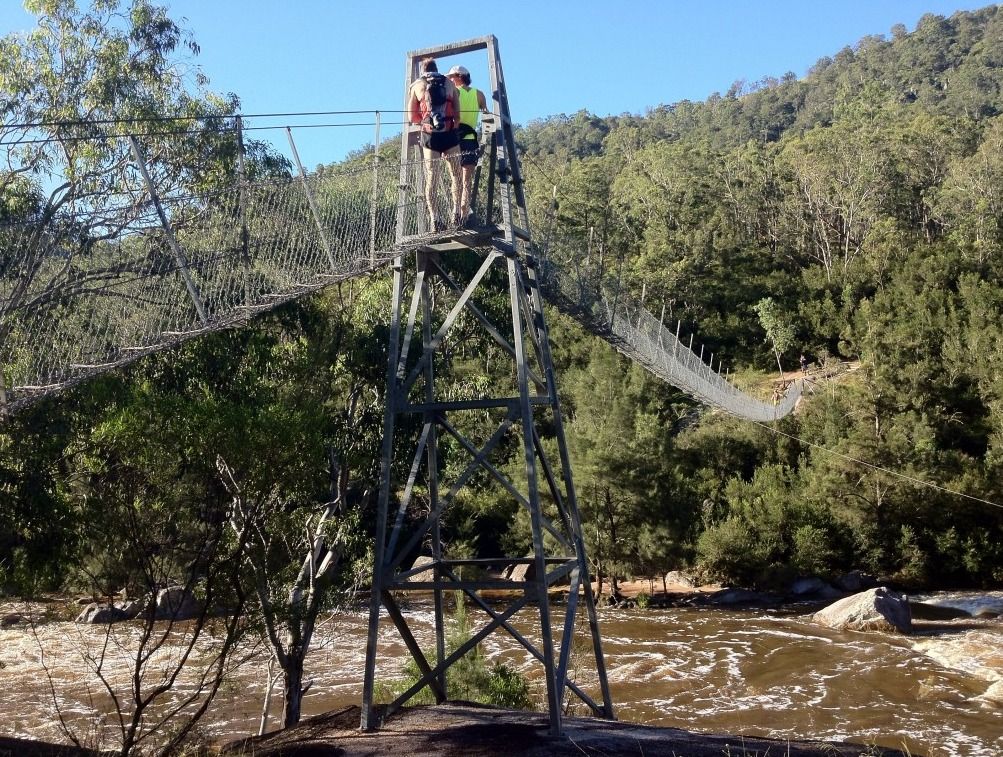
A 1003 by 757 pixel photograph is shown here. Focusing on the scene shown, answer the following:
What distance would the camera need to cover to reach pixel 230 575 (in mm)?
5984

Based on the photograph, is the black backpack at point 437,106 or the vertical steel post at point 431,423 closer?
the black backpack at point 437,106

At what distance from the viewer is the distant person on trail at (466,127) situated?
229 inches

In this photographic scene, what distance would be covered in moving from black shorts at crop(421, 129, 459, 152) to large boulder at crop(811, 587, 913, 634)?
Answer: 11.4m

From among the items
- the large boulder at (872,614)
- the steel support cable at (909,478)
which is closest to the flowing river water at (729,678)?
the large boulder at (872,614)

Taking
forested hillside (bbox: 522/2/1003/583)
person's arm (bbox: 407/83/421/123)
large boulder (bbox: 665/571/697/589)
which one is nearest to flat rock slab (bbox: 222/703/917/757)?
person's arm (bbox: 407/83/421/123)

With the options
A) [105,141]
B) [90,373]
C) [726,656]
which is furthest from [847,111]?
[90,373]

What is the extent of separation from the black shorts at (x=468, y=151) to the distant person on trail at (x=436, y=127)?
0.03 meters

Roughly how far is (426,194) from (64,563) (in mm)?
3145

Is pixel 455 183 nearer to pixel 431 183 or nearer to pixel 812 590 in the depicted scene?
pixel 431 183

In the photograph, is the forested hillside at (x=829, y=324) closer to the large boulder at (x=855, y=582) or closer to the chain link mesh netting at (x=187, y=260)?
the large boulder at (x=855, y=582)

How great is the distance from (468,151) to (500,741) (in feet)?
11.1

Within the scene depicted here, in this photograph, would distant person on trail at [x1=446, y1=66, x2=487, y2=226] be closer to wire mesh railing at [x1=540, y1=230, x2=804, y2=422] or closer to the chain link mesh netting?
the chain link mesh netting

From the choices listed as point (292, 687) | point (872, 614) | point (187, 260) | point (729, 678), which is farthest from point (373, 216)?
point (872, 614)

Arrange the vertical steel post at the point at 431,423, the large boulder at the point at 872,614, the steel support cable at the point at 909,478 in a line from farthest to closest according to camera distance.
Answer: the steel support cable at the point at 909,478 < the large boulder at the point at 872,614 < the vertical steel post at the point at 431,423
